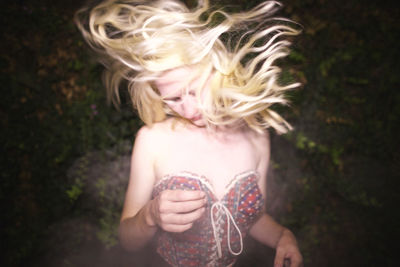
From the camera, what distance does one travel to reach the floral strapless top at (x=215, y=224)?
0.73 metres

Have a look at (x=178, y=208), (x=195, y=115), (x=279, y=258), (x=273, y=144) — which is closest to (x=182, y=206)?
(x=178, y=208)

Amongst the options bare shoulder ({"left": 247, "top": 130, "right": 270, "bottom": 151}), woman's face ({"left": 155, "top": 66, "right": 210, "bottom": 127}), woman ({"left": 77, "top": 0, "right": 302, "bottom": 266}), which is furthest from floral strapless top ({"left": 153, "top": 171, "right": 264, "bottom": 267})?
woman's face ({"left": 155, "top": 66, "right": 210, "bottom": 127})

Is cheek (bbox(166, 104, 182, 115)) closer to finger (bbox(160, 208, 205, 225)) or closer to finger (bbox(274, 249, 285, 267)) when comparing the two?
finger (bbox(160, 208, 205, 225))

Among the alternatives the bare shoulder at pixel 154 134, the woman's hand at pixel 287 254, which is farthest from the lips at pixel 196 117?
the woman's hand at pixel 287 254

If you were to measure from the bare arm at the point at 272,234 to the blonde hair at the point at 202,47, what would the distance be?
0.67ft

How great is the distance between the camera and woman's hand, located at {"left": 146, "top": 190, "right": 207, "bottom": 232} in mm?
612

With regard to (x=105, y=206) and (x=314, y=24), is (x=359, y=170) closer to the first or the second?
(x=314, y=24)

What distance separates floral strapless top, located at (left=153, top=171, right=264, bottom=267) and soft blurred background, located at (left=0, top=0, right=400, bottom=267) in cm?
10

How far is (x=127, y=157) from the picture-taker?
3.23 ft

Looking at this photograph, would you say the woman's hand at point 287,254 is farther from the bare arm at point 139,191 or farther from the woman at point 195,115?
the bare arm at point 139,191

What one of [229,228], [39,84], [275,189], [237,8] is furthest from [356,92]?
[39,84]

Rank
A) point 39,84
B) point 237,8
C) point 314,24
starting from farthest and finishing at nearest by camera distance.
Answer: point 314,24
point 39,84
point 237,8

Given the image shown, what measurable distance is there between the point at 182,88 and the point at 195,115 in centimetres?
10

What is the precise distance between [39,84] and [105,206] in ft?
1.86
